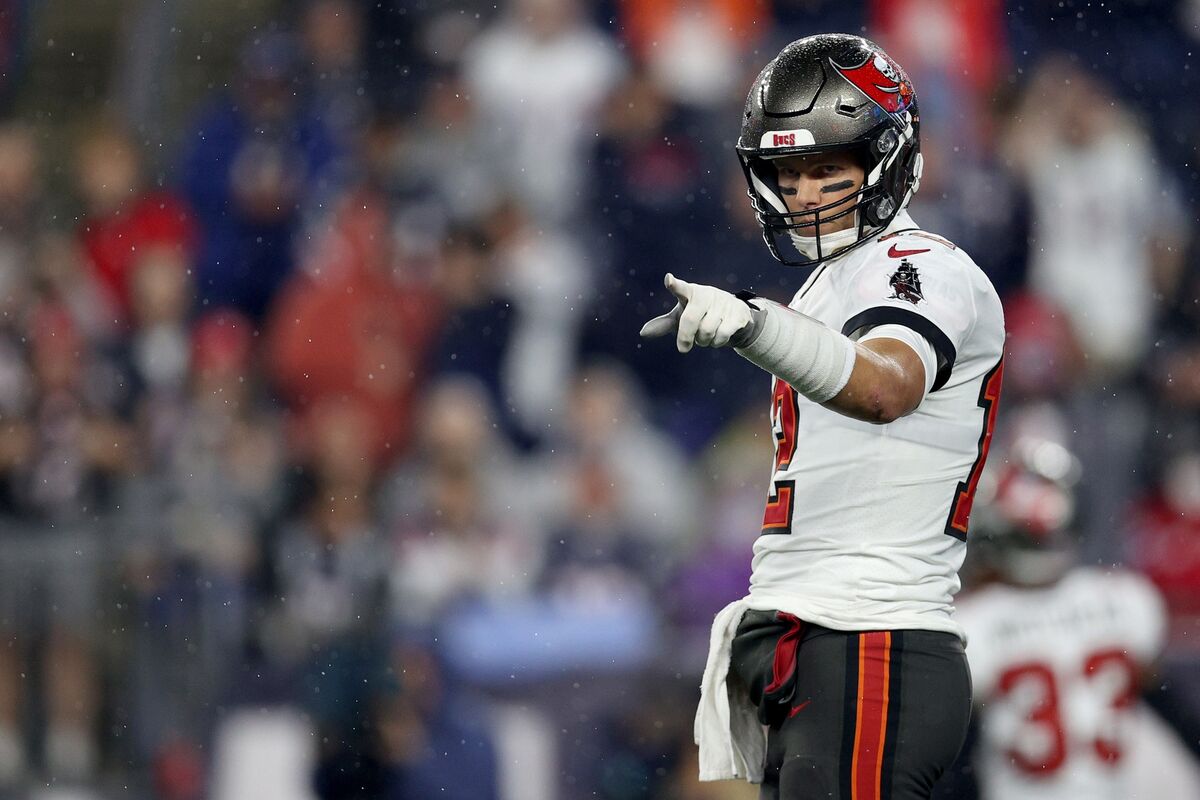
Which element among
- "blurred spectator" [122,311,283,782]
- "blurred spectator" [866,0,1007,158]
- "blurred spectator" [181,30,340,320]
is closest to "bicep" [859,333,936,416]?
"blurred spectator" [122,311,283,782]

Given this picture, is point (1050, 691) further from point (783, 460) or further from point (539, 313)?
point (539, 313)

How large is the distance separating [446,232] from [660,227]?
3.90 feet

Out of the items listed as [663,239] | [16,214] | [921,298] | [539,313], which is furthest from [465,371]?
[921,298]

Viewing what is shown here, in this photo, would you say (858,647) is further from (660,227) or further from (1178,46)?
(1178,46)

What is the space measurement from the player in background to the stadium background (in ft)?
3.06

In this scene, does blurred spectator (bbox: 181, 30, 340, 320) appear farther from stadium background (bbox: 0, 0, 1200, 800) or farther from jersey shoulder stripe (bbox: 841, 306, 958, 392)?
jersey shoulder stripe (bbox: 841, 306, 958, 392)

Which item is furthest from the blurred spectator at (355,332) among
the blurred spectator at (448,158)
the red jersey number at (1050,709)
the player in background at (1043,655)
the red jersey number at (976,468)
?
the red jersey number at (976,468)

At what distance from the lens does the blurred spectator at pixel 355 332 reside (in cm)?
815

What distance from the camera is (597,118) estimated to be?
27.6ft

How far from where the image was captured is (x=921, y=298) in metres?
2.85

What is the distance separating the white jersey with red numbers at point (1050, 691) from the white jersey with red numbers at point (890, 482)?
1.84 m

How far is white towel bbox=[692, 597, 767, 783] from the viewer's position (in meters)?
3.22

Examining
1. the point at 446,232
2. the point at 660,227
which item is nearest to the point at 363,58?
the point at 446,232

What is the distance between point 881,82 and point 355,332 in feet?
17.7
